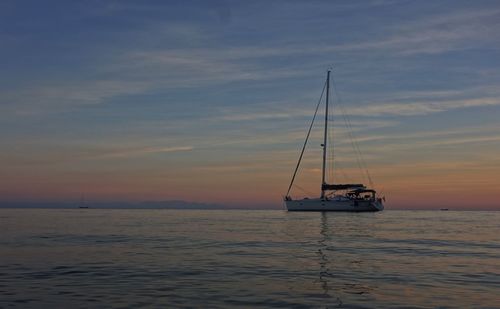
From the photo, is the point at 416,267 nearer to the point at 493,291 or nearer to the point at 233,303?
the point at 493,291

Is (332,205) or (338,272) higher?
(332,205)

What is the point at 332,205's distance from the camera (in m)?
110

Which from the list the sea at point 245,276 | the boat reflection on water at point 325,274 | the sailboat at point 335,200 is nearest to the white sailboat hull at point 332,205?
the sailboat at point 335,200

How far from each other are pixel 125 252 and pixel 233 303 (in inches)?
625

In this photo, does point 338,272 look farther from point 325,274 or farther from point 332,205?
point 332,205

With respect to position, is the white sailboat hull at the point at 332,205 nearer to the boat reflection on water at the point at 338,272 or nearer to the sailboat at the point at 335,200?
the sailboat at the point at 335,200

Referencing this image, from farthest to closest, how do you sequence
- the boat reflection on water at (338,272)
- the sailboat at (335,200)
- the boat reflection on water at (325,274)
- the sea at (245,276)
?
1. the sailboat at (335,200)
2. the boat reflection on water at (338,272)
3. the boat reflection on water at (325,274)
4. the sea at (245,276)

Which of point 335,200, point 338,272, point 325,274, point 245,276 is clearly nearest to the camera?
point 245,276

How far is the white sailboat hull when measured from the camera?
10950 centimetres

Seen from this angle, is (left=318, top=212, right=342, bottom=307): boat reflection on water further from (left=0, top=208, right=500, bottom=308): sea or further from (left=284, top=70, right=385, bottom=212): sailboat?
(left=284, top=70, right=385, bottom=212): sailboat

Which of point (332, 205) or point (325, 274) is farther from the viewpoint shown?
point (332, 205)

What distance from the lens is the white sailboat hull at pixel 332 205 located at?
110m

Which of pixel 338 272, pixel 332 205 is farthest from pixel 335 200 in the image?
pixel 338 272

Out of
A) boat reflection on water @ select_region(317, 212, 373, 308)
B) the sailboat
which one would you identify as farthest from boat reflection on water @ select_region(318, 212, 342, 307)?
the sailboat
